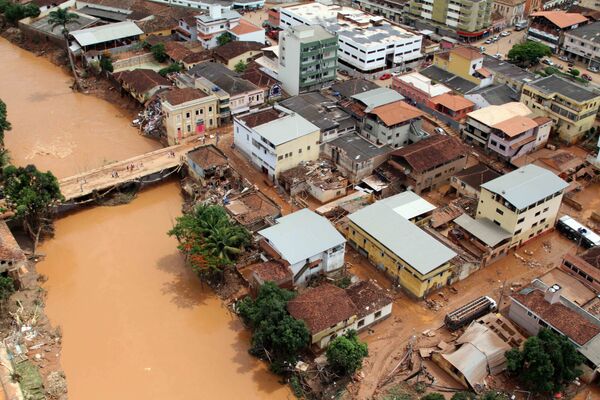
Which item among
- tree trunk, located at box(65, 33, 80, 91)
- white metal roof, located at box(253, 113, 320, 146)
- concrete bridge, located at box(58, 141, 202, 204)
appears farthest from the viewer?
tree trunk, located at box(65, 33, 80, 91)

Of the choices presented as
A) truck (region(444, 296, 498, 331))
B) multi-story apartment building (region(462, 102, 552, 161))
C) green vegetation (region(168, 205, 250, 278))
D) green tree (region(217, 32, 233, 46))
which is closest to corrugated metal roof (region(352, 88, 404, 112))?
multi-story apartment building (region(462, 102, 552, 161))

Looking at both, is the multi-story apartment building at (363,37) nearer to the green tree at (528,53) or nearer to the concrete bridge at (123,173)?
the green tree at (528,53)

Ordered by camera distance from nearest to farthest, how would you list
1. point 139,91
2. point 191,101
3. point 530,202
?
point 530,202 < point 191,101 < point 139,91

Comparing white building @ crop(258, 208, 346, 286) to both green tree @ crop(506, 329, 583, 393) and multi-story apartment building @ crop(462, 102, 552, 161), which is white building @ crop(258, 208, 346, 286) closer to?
green tree @ crop(506, 329, 583, 393)

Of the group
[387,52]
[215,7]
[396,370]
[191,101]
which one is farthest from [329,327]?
[215,7]

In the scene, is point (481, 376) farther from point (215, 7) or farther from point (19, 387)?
point (215, 7)

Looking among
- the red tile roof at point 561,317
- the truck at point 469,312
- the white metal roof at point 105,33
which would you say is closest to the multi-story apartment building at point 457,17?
the white metal roof at point 105,33
